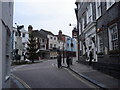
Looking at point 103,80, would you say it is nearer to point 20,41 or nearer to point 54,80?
point 54,80

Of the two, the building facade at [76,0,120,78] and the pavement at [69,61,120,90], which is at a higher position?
the building facade at [76,0,120,78]

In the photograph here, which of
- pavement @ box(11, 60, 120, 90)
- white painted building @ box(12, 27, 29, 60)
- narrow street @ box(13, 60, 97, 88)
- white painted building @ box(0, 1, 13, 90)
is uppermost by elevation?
white painted building @ box(12, 27, 29, 60)

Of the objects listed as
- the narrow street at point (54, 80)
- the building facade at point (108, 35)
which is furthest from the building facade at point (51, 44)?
the narrow street at point (54, 80)

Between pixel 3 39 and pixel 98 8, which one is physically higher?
pixel 98 8

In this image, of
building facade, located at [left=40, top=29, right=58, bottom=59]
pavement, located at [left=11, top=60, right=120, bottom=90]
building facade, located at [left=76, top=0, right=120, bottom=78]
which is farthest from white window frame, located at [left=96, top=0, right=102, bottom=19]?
building facade, located at [left=40, top=29, right=58, bottom=59]

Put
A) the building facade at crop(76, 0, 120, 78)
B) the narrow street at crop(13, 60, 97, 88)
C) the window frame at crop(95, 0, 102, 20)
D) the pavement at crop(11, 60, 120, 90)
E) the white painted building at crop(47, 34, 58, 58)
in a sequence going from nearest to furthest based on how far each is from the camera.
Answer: the pavement at crop(11, 60, 120, 90)
the narrow street at crop(13, 60, 97, 88)
the building facade at crop(76, 0, 120, 78)
the window frame at crop(95, 0, 102, 20)
the white painted building at crop(47, 34, 58, 58)

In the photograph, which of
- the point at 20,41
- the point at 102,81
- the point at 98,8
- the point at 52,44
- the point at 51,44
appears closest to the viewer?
the point at 102,81

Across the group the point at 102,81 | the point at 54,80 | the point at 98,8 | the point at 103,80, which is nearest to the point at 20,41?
the point at 98,8

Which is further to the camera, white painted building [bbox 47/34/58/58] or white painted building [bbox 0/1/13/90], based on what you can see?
white painted building [bbox 47/34/58/58]

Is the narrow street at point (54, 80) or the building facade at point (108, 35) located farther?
the building facade at point (108, 35)

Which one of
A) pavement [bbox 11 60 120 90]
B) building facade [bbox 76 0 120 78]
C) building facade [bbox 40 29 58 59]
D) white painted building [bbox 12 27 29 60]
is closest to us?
pavement [bbox 11 60 120 90]

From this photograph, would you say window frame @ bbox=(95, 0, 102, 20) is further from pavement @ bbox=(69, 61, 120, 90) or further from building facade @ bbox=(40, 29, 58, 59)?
building facade @ bbox=(40, 29, 58, 59)

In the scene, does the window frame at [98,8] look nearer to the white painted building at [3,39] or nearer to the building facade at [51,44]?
the white painted building at [3,39]

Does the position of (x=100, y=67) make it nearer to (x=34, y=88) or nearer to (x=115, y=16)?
(x=115, y=16)
